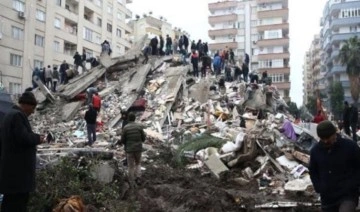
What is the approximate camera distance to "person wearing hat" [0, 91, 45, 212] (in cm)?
426

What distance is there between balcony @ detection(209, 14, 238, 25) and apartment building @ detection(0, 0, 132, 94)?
86.6 ft

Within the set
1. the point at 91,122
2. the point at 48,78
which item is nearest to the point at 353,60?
the point at 48,78

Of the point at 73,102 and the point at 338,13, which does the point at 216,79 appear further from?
the point at 338,13

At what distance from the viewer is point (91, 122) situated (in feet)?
45.2

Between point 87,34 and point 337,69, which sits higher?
point 87,34

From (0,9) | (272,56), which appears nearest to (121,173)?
(0,9)

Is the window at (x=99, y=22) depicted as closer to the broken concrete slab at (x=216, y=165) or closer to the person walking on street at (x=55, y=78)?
the person walking on street at (x=55, y=78)

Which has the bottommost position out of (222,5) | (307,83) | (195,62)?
(195,62)

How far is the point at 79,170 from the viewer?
7.92m

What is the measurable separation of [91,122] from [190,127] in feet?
15.8

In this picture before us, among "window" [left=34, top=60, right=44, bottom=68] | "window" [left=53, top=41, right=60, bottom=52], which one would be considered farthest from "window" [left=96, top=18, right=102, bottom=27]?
"window" [left=34, top=60, right=44, bottom=68]

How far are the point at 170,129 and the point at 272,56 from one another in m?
52.5

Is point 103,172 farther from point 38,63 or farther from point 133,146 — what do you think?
point 38,63

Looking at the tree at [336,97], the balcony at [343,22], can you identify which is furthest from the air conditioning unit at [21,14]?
the balcony at [343,22]
